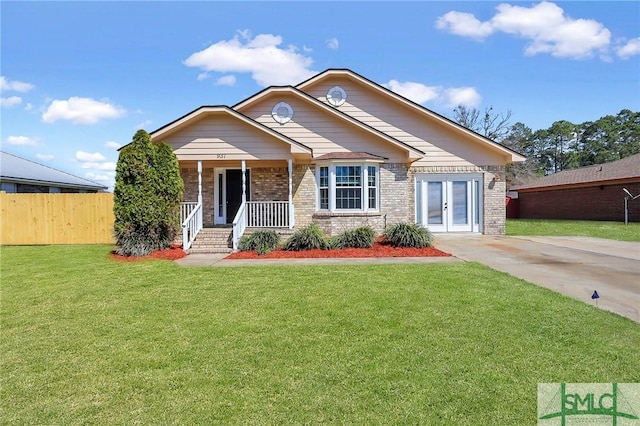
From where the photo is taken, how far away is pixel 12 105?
19.0 meters

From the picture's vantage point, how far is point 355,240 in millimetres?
12164

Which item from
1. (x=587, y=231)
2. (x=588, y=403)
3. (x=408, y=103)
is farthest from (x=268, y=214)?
(x=587, y=231)

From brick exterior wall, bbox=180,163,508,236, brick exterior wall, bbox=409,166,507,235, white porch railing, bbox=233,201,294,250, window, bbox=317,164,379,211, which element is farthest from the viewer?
brick exterior wall, bbox=409,166,507,235

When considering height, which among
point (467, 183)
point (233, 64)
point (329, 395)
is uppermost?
point (233, 64)

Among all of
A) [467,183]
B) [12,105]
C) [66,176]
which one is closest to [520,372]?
[467,183]

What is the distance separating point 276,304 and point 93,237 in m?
12.4

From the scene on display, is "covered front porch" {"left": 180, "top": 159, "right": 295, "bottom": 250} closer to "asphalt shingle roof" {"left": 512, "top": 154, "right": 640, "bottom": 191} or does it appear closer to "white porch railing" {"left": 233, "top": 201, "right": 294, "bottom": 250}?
"white porch railing" {"left": 233, "top": 201, "right": 294, "bottom": 250}

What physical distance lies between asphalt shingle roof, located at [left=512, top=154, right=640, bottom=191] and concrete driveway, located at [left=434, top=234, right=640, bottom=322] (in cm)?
1351

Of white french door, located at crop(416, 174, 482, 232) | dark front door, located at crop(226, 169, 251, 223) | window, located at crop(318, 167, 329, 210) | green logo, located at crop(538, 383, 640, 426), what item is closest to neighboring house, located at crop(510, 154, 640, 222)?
white french door, located at crop(416, 174, 482, 232)

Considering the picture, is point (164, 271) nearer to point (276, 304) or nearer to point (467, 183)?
point (276, 304)

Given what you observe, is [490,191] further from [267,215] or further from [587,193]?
[587,193]

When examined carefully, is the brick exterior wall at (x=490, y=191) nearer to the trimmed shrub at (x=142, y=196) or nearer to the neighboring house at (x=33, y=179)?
the trimmed shrub at (x=142, y=196)

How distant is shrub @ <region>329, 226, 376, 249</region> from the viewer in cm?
1209

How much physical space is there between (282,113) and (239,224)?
17.6ft
